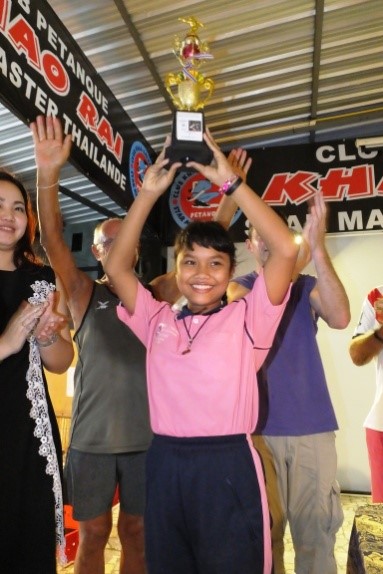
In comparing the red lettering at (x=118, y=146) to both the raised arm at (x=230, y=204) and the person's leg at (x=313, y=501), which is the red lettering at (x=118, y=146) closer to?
the raised arm at (x=230, y=204)

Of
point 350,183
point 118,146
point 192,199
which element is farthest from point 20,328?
point 350,183

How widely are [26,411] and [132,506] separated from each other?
0.84 m

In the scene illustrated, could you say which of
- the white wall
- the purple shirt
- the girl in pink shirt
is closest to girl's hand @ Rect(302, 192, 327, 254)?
the purple shirt

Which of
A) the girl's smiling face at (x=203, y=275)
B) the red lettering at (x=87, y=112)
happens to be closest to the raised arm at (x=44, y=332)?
the girl's smiling face at (x=203, y=275)

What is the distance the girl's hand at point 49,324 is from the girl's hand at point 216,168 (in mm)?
606

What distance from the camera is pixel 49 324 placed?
124cm

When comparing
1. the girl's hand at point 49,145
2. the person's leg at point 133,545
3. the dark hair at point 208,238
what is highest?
the girl's hand at point 49,145

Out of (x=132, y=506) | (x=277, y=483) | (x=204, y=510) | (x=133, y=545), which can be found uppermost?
(x=204, y=510)

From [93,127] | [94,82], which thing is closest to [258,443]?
[93,127]

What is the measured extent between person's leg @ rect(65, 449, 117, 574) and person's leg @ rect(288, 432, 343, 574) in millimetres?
725

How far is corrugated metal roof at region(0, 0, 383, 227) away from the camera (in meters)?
3.06

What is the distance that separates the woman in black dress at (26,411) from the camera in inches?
44.4

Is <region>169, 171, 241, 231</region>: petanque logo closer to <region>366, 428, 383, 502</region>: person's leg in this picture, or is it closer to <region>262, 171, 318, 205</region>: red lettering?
<region>262, 171, 318, 205</region>: red lettering

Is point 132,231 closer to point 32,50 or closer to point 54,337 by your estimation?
point 54,337
